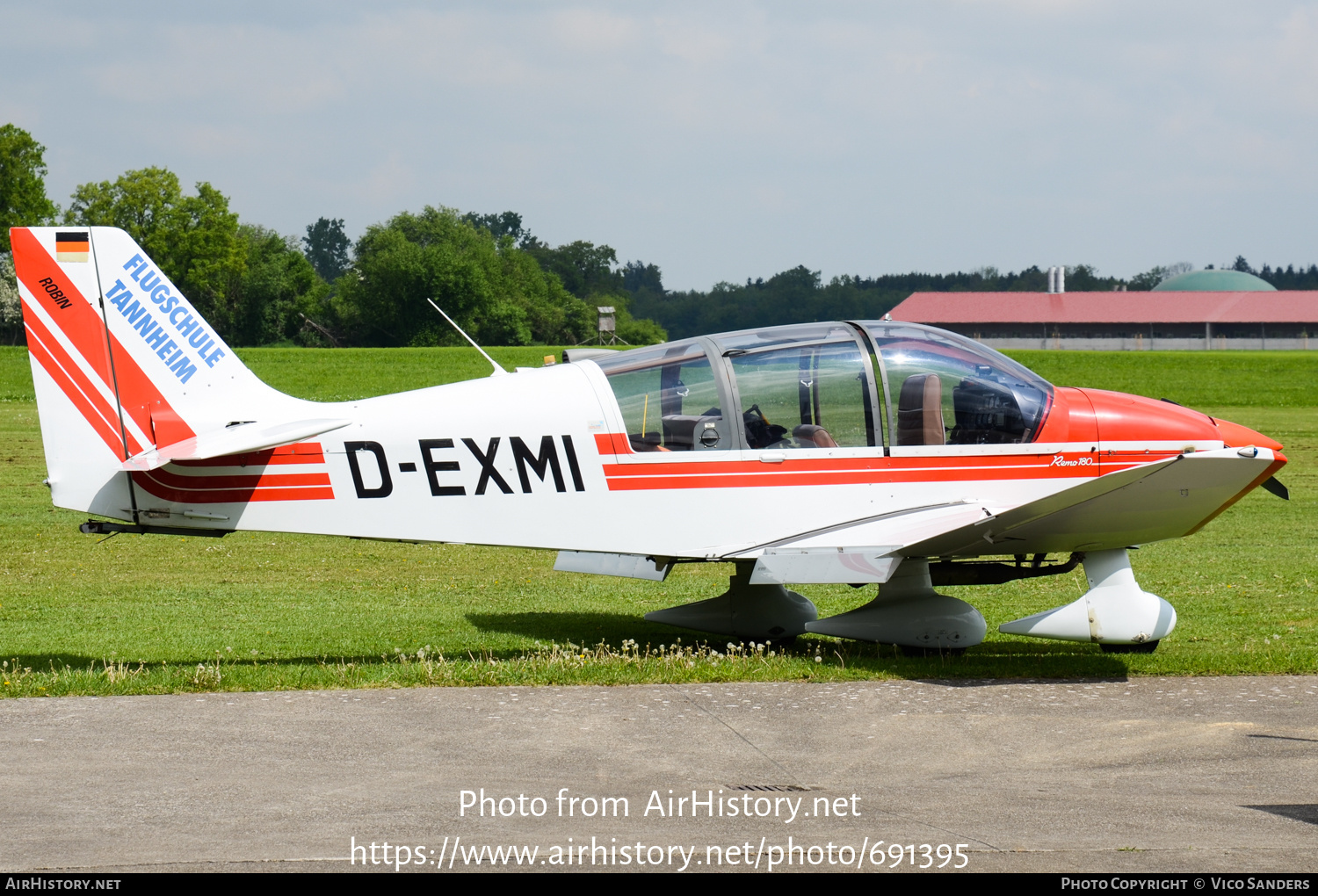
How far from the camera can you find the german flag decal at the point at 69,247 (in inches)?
306

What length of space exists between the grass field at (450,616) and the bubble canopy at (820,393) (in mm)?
1502

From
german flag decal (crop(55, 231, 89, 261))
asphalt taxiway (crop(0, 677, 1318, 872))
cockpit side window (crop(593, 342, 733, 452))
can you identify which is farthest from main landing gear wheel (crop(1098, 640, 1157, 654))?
german flag decal (crop(55, 231, 89, 261))

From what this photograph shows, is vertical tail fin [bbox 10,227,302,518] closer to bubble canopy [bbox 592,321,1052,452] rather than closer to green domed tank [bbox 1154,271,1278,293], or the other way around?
bubble canopy [bbox 592,321,1052,452]

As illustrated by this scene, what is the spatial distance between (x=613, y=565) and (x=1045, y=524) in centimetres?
288

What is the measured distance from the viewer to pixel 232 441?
25.0ft

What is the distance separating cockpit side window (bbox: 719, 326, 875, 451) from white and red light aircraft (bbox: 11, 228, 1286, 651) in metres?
0.01

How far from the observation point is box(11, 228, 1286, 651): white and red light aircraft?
25.4ft

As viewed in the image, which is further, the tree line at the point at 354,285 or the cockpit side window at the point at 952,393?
the tree line at the point at 354,285

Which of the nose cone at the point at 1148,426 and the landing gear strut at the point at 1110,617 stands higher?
the nose cone at the point at 1148,426

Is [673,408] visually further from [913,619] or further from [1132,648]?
[1132,648]

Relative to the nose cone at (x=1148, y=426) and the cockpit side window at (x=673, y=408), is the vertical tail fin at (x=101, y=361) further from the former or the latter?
the nose cone at (x=1148, y=426)

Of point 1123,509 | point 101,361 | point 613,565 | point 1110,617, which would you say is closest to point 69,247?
point 101,361

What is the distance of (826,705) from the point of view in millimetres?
7336

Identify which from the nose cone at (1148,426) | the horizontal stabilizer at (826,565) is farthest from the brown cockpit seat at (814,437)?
the nose cone at (1148,426)
